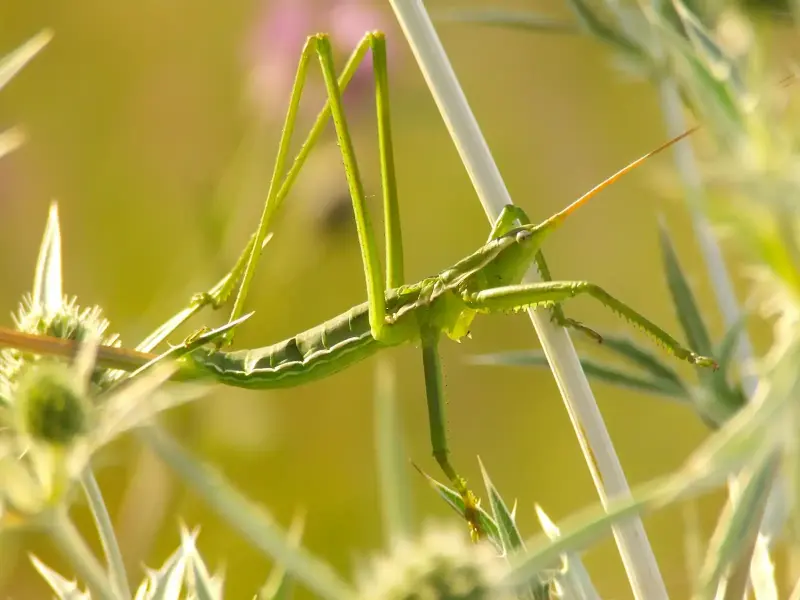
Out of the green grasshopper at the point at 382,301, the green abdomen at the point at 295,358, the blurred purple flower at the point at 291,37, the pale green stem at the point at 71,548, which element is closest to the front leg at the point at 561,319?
the green grasshopper at the point at 382,301

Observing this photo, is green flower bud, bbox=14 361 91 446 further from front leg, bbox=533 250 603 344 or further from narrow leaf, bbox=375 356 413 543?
front leg, bbox=533 250 603 344

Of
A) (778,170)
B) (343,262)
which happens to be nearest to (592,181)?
(343,262)

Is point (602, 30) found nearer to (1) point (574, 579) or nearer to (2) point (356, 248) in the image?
(1) point (574, 579)

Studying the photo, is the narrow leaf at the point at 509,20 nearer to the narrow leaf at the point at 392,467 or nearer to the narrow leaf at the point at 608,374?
the narrow leaf at the point at 608,374

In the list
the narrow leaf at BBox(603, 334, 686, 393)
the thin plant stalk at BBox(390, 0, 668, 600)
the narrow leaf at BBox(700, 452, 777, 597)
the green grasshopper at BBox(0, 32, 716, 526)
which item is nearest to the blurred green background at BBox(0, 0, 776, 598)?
the green grasshopper at BBox(0, 32, 716, 526)

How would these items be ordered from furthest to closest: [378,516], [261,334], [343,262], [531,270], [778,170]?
1. [343,262]
2. [378,516]
3. [261,334]
4. [531,270]
5. [778,170]

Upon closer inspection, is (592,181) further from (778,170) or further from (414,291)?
(778,170)
